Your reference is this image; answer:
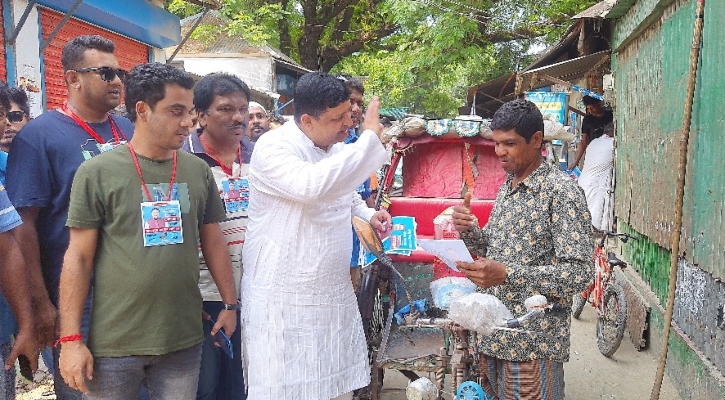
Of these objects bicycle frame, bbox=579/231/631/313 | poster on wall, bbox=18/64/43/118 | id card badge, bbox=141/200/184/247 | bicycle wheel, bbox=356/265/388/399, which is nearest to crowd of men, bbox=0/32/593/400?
id card badge, bbox=141/200/184/247

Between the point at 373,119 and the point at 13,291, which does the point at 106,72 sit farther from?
the point at 373,119

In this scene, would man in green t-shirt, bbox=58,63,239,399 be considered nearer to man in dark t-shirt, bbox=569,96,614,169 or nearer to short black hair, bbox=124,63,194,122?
short black hair, bbox=124,63,194,122

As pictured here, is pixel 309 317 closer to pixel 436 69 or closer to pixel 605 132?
pixel 605 132

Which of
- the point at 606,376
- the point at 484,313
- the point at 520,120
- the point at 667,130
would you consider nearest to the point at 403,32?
the point at 667,130

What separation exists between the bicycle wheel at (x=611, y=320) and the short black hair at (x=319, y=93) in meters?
3.92

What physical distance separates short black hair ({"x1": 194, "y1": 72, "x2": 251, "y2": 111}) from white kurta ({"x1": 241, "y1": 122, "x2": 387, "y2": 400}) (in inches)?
32.9

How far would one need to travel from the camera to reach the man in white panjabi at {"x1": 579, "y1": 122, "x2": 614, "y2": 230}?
23.7 ft

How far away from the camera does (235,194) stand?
2916 mm

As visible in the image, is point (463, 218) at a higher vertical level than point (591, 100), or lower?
lower

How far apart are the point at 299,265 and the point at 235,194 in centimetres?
83

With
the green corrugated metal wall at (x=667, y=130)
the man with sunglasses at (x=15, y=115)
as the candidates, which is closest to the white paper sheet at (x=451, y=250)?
the green corrugated metal wall at (x=667, y=130)

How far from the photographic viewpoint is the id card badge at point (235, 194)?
2887 mm

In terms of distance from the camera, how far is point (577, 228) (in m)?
2.19

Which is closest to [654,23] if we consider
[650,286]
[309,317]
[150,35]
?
[650,286]
